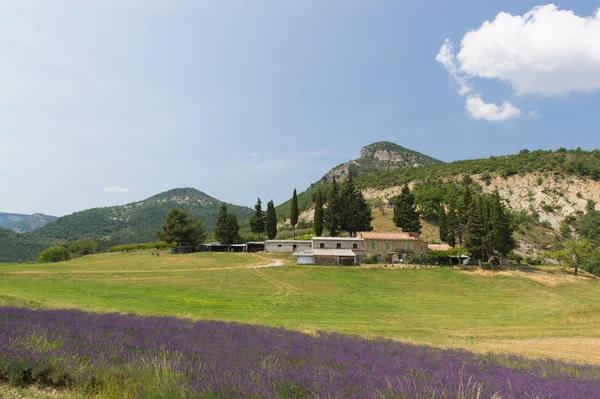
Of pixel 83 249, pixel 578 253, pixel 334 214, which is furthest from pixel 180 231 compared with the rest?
pixel 578 253

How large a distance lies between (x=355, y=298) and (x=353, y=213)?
116 ft

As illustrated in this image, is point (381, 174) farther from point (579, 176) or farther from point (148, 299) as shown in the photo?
point (148, 299)

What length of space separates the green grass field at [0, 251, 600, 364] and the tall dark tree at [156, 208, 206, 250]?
12.3m

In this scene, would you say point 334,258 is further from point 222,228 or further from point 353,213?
point 222,228

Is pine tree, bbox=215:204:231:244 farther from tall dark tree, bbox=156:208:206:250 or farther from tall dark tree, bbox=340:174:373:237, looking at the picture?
tall dark tree, bbox=340:174:373:237

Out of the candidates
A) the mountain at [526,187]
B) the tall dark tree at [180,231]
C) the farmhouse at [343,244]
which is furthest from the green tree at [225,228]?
the mountain at [526,187]

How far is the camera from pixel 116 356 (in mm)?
6426

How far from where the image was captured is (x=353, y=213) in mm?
68812

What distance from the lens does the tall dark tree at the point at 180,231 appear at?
2704 inches

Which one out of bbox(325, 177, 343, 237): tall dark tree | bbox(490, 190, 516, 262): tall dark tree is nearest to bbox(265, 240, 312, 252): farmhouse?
bbox(325, 177, 343, 237): tall dark tree

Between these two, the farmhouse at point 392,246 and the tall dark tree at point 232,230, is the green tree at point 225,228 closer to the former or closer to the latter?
the tall dark tree at point 232,230

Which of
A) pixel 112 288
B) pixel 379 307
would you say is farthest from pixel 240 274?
pixel 379 307

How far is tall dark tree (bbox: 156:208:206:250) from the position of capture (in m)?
68.7

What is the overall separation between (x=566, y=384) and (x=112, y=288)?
1498 inches
